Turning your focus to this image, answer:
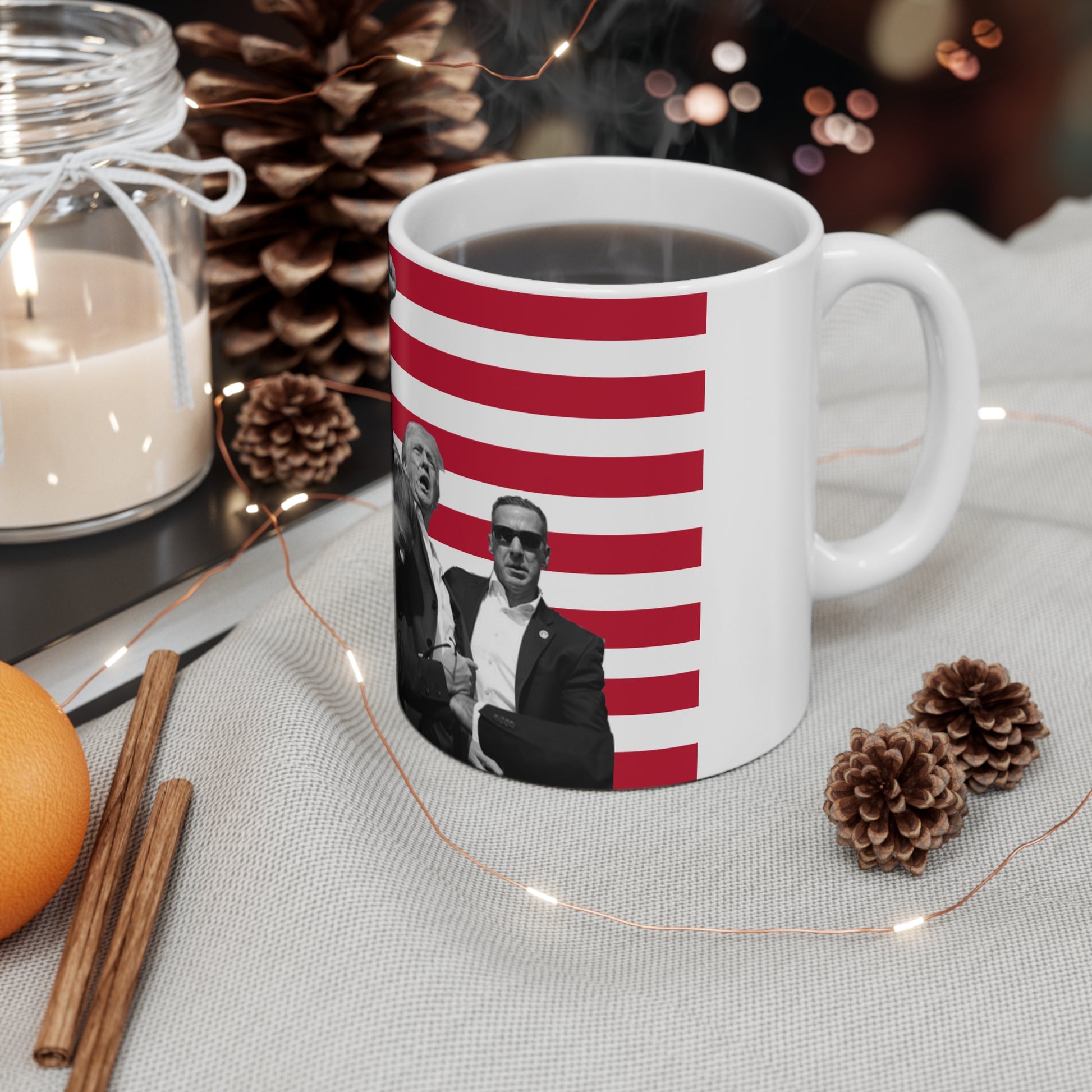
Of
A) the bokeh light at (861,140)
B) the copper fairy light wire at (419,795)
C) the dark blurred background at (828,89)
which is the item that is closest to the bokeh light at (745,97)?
the dark blurred background at (828,89)

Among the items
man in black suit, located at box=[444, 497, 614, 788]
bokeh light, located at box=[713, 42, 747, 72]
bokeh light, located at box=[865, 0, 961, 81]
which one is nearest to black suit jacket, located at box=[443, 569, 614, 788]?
man in black suit, located at box=[444, 497, 614, 788]

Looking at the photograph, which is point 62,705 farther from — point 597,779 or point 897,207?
point 897,207

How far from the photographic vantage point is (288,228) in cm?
83

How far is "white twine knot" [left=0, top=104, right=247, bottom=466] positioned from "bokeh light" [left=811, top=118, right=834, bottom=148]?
571 millimetres

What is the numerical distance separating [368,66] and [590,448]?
46 centimetres

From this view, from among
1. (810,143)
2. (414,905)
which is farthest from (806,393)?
(810,143)

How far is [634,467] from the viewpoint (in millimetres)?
458

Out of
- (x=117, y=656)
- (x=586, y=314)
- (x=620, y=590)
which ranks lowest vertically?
(x=117, y=656)

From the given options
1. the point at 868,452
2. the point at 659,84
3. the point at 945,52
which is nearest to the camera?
the point at 868,452

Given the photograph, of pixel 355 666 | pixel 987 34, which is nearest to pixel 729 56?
pixel 987 34

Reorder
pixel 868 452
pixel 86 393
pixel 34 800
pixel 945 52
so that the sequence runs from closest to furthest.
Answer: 1. pixel 34 800
2. pixel 86 393
3. pixel 868 452
4. pixel 945 52

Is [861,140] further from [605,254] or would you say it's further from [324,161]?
[605,254]

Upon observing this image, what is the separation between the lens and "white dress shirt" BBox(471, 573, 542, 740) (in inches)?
19.1

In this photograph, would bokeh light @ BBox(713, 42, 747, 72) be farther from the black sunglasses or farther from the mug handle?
the black sunglasses
